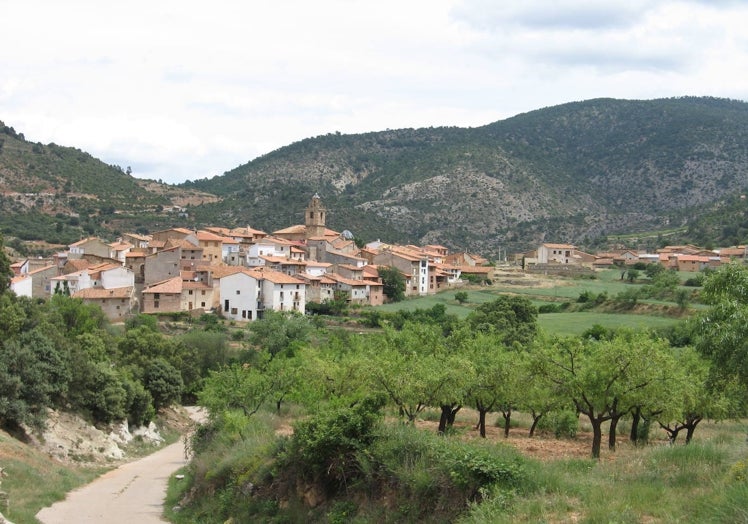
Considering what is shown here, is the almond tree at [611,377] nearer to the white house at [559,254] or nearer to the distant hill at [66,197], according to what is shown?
the white house at [559,254]

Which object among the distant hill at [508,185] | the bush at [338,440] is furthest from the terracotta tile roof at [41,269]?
the bush at [338,440]

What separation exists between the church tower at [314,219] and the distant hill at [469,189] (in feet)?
82.5

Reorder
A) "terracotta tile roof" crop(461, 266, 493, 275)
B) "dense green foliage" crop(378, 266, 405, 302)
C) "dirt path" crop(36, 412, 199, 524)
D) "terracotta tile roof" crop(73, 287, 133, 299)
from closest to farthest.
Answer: "dirt path" crop(36, 412, 199, 524), "terracotta tile roof" crop(73, 287, 133, 299), "dense green foliage" crop(378, 266, 405, 302), "terracotta tile roof" crop(461, 266, 493, 275)

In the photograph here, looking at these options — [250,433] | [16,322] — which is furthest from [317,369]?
[16,322]

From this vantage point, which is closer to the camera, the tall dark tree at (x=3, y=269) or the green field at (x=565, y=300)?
the tall dark tree at (x=3, y=269)

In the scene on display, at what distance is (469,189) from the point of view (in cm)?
16012

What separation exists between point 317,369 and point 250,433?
421 cm

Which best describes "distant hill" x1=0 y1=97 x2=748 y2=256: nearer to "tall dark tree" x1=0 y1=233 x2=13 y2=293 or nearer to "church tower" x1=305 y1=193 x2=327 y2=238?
"church tower" x1=305 y1=193 x2=327 y2=238

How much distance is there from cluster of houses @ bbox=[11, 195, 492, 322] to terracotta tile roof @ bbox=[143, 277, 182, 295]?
0.08 meters

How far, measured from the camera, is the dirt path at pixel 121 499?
73.8ft

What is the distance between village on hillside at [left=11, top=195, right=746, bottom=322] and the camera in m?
69.2

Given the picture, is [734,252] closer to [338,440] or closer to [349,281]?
[349,281]

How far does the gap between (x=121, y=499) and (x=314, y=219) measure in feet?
235

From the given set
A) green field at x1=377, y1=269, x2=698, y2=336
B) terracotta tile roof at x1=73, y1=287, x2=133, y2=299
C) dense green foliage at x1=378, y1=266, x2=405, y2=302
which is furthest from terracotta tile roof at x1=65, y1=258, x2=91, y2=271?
dense green foliage at x1=378, y1=266, x2=405, y2=302
